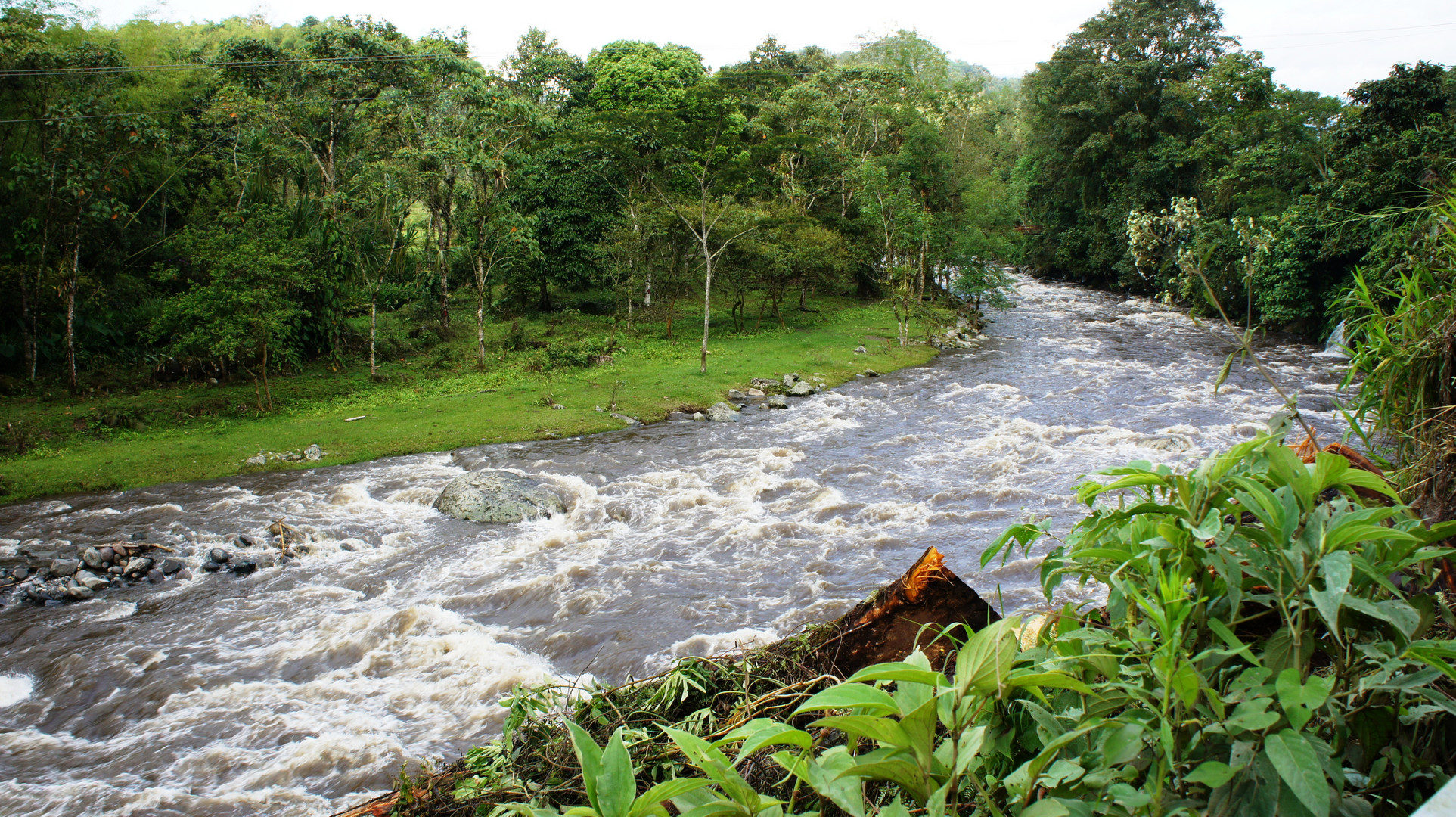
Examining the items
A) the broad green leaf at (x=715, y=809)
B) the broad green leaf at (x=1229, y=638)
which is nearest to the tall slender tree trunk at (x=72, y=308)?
the broad green leaf at (x=715, y=809)

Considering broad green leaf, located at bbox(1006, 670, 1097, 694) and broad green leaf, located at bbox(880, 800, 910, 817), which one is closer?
broad green leaf, located at bbox(880, 800, 910, 817)

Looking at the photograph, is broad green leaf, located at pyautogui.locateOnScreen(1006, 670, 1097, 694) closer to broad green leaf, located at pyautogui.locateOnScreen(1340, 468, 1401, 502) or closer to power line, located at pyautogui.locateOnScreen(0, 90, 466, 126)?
broad green leaf, located at pyautogui.locateOnScreen(1340, 468, 1401, 502)

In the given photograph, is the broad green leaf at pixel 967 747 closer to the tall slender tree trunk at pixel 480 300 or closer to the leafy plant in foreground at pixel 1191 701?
the leafy plant in foreground at pixel 1191 701

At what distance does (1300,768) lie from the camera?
1.21 metres

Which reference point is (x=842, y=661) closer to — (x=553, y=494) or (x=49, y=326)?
(x=553, y=494)

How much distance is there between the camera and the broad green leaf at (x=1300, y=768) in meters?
1.17

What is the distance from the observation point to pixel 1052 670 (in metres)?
1.51

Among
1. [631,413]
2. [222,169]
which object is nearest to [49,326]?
[222,169]

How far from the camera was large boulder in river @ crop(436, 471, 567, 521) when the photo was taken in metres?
12.5

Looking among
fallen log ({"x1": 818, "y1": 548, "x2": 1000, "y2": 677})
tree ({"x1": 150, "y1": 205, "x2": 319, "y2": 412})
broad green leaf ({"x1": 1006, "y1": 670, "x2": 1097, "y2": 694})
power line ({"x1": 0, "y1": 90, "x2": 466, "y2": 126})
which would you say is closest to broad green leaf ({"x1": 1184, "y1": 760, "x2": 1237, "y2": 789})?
broad green leaf ({"x1": 1006, "y1": 670, "x2": 1097, "y2": 694})

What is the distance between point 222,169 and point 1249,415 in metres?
30.4

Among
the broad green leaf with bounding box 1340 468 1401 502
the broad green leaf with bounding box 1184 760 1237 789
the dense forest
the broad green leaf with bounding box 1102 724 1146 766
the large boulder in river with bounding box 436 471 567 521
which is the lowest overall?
the large boulder in river with bounding box 436 471 567 521

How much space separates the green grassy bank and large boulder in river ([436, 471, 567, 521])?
346 cm

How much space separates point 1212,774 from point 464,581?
10270mm
